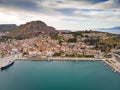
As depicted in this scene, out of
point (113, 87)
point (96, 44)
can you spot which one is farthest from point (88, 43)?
point (113, 87)

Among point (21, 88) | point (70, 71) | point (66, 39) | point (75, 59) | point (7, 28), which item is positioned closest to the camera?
point (21, 88)

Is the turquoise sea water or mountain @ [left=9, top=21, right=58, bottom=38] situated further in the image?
mountain @ [left=9, top=21, right=58, bottom=38]

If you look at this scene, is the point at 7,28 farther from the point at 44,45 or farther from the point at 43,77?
the point at 43,77

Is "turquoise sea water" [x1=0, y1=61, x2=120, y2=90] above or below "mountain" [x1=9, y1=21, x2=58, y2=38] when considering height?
below

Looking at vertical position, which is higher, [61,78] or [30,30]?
[30,30]

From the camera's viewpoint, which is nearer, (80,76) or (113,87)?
(113,87)

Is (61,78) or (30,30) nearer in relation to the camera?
(61,78)

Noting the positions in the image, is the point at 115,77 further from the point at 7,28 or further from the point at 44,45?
the point at 7,28

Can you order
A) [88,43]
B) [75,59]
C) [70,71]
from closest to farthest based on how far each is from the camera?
[70,71], [75,59], [88,43]
